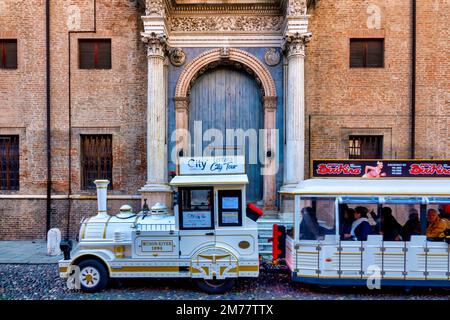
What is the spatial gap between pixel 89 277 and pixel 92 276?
0.22 ft

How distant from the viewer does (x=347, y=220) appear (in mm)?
7199

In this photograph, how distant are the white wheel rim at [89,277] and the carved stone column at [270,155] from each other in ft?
21.6

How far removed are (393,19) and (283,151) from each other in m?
6.50

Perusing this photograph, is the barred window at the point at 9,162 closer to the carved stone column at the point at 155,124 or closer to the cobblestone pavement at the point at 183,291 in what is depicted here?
the carved stone column at the point at 155,124

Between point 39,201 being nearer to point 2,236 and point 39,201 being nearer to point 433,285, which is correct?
point 2,236

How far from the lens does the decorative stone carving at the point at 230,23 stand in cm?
1239

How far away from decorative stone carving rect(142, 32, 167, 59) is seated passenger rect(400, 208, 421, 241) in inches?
349

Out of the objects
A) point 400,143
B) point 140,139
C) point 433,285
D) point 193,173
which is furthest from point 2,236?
point 400,143

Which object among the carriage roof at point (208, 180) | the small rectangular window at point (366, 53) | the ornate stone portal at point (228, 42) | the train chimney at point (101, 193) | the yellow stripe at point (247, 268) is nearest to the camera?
the carriage roof at point (208, 180)

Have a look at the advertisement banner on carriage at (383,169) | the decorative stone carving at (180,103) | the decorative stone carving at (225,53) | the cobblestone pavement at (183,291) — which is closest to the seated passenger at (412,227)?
the advertisement banner on carriage at (383,169)

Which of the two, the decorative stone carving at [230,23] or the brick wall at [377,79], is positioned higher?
the decorative stone carving at [230,23]

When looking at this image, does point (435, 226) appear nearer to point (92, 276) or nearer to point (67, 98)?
point (92, 276)

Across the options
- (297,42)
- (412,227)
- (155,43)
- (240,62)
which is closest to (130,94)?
(155,43)

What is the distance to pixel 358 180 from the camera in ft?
24.5
